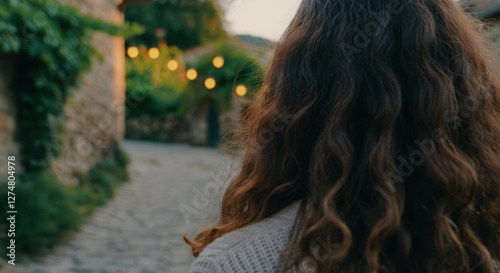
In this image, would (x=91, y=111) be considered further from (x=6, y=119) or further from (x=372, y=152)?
(x=372, y=152)

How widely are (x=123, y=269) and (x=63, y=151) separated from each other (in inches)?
96.1

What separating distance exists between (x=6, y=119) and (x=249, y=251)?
5.00 meters

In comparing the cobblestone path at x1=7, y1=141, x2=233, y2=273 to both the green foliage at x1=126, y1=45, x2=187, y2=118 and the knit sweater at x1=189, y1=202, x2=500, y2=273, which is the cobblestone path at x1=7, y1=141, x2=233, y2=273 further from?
the green foliage at x1=126, y1=45, x2=187, y2=118

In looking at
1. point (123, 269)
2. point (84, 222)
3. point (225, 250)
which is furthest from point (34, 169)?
point (225, 250)

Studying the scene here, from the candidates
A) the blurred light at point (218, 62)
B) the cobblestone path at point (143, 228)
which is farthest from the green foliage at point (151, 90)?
the cobblestone path at point (143, 228)

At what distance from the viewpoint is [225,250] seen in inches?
37.4

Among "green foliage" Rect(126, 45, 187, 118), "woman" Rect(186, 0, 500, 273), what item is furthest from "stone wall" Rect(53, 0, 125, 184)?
"green foliage" Rect(126, 45, 187, 118)

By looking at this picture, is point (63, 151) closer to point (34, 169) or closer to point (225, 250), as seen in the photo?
point (34, 169)

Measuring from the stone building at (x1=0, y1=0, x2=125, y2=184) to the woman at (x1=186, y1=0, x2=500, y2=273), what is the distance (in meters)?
4.74

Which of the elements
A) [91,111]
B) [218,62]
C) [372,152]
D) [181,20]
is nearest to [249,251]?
[372,152]

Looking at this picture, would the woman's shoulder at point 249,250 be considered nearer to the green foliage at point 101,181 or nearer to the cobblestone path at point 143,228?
the cobblestone path at point 143,228

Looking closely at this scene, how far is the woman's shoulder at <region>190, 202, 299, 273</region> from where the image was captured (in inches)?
37.1

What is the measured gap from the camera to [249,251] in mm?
953

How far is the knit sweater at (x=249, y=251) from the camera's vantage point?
94 cm
